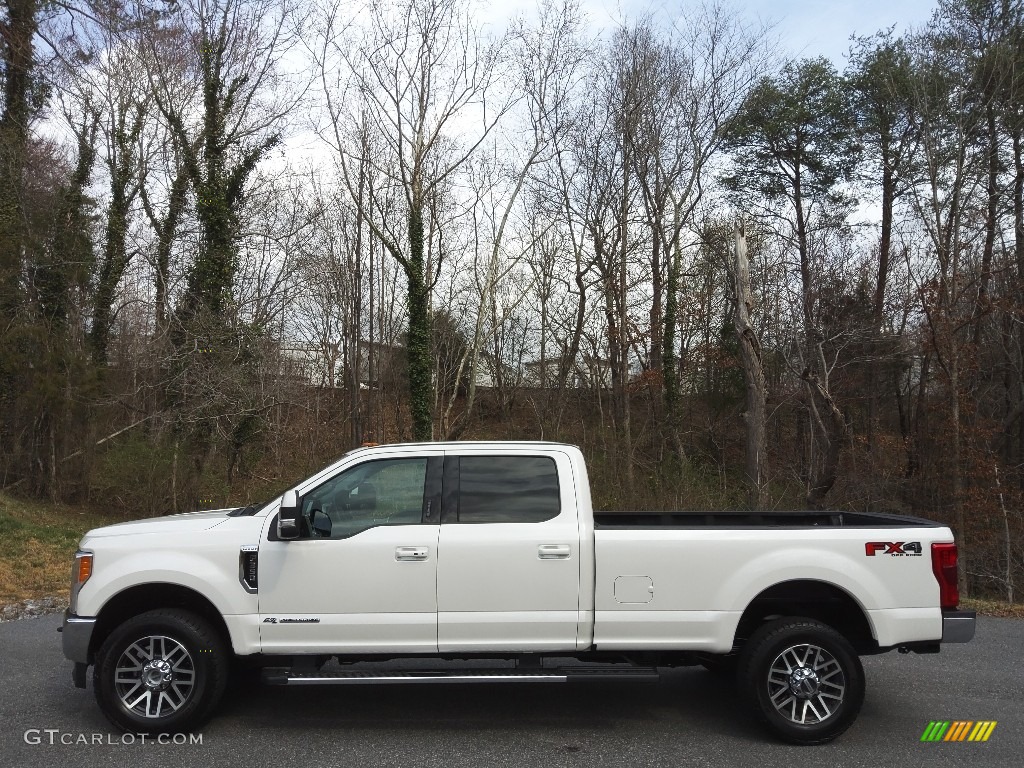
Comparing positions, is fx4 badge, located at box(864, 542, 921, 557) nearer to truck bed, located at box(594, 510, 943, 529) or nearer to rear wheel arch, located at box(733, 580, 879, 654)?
rear wheel arch, located at box(733, 580, 879, 654)

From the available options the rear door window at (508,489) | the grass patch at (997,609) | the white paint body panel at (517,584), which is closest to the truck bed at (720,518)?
the rear door window at (508,489)

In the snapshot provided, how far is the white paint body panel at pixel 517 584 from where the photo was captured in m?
5.43

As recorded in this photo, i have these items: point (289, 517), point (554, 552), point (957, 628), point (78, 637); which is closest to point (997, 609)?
point (957, 628)

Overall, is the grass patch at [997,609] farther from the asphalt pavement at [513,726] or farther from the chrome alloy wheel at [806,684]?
the chrome alloy wheel at [806,684]

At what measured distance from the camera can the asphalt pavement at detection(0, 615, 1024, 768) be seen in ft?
16.7

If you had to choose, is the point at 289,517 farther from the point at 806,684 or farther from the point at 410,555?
the point at 806,684

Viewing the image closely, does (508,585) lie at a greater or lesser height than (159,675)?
greater

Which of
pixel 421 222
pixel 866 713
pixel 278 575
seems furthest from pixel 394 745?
pixel 421 222

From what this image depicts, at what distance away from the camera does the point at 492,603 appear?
214 inches

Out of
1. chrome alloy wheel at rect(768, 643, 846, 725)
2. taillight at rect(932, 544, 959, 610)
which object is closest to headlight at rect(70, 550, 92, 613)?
chrome alloy wheel at rect(768, 643, 846, 725)

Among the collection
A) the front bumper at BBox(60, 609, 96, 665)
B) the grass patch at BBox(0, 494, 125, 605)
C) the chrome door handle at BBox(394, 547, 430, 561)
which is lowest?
the grass patch at BBox(0, 494, 125, 605)

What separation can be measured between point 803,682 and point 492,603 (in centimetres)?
213

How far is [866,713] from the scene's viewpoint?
6090 millimetres

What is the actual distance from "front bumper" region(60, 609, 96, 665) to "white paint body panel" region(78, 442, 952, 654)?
0.24 ft
